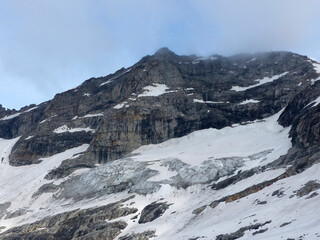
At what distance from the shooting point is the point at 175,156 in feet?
232

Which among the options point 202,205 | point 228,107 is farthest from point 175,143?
point 202,205

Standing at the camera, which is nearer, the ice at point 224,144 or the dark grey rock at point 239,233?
the dark grey rock at point 239,233

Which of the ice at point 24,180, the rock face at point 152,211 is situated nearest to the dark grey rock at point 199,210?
the rock face at point 152,211

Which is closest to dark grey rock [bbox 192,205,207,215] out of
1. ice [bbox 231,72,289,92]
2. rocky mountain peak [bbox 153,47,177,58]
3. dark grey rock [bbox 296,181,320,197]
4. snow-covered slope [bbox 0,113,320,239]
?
snow-covered slope [bbox 0,113,320,239]

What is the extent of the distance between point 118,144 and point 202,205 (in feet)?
142

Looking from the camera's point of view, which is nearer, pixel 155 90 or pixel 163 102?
pixel 163 102

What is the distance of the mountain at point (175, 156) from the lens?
129 ft

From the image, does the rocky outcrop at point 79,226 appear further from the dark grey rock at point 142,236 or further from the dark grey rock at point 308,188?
the dark grey rock at point 308,188

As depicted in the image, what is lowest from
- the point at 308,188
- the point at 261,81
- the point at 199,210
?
the point at 199,210

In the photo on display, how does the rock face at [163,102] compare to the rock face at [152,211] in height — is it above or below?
above

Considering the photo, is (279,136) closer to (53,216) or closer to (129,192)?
(129,192)

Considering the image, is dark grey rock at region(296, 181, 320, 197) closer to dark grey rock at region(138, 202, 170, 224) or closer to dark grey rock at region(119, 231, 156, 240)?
dark grey rock at region(119, 231, 156, 240)

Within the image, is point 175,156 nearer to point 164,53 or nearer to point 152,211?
point 152,211

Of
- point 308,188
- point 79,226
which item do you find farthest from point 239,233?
point 79,226
